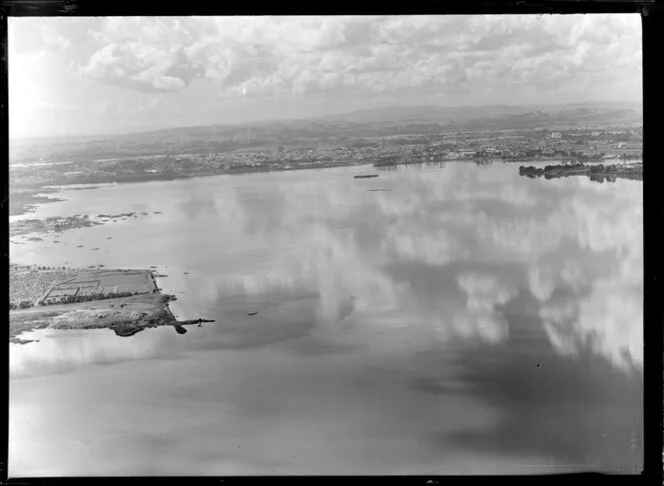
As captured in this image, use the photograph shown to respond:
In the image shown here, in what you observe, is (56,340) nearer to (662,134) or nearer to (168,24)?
(168,24)

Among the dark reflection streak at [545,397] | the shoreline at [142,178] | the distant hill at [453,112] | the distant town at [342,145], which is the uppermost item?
the distant hill at [453,112]

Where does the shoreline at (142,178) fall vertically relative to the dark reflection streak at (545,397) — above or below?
above

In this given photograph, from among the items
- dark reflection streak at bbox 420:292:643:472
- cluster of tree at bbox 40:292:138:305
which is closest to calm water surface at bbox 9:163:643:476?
dark reflection streak at bbox 420:292:643:472

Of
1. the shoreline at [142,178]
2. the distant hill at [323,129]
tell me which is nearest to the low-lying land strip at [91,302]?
the shoreline at [142,178]

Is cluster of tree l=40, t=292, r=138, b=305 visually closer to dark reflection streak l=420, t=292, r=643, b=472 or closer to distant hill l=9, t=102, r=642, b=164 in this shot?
distant hill l=9, t=102, r=642, b=164

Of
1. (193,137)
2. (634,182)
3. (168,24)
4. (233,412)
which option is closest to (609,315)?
(634,182)

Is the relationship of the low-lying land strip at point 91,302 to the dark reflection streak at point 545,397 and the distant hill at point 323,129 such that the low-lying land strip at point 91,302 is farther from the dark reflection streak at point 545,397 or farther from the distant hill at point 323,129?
the dark reflection streak at point 545,397
